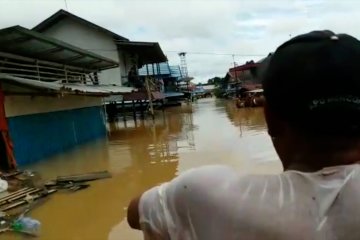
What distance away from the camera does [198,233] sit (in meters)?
1.02

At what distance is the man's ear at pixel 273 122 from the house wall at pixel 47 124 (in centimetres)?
1135

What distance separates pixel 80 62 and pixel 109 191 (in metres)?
10.4

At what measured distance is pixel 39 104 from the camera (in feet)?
45.2

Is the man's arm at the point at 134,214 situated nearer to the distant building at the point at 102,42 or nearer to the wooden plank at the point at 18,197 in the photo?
the wooden plank at the point at 18,197

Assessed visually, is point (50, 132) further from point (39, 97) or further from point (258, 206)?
point (258, 206)

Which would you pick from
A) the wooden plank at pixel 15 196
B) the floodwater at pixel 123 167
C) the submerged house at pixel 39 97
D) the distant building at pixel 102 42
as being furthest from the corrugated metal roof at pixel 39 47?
the distant building at pixel 102 42

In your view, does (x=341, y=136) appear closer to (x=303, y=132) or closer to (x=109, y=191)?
(x=303, y=132)

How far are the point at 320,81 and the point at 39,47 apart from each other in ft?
41.8

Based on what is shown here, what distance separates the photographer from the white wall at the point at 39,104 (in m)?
11.9

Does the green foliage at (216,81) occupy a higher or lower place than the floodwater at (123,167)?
higher

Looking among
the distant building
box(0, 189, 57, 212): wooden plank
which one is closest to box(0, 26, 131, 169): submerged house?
box(0, 189, 57, 212): wooden plank

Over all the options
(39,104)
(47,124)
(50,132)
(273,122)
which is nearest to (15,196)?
(39,104)

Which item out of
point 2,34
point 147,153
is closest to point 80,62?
point 147,153

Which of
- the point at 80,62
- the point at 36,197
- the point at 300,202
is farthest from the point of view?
the point at 80,62
